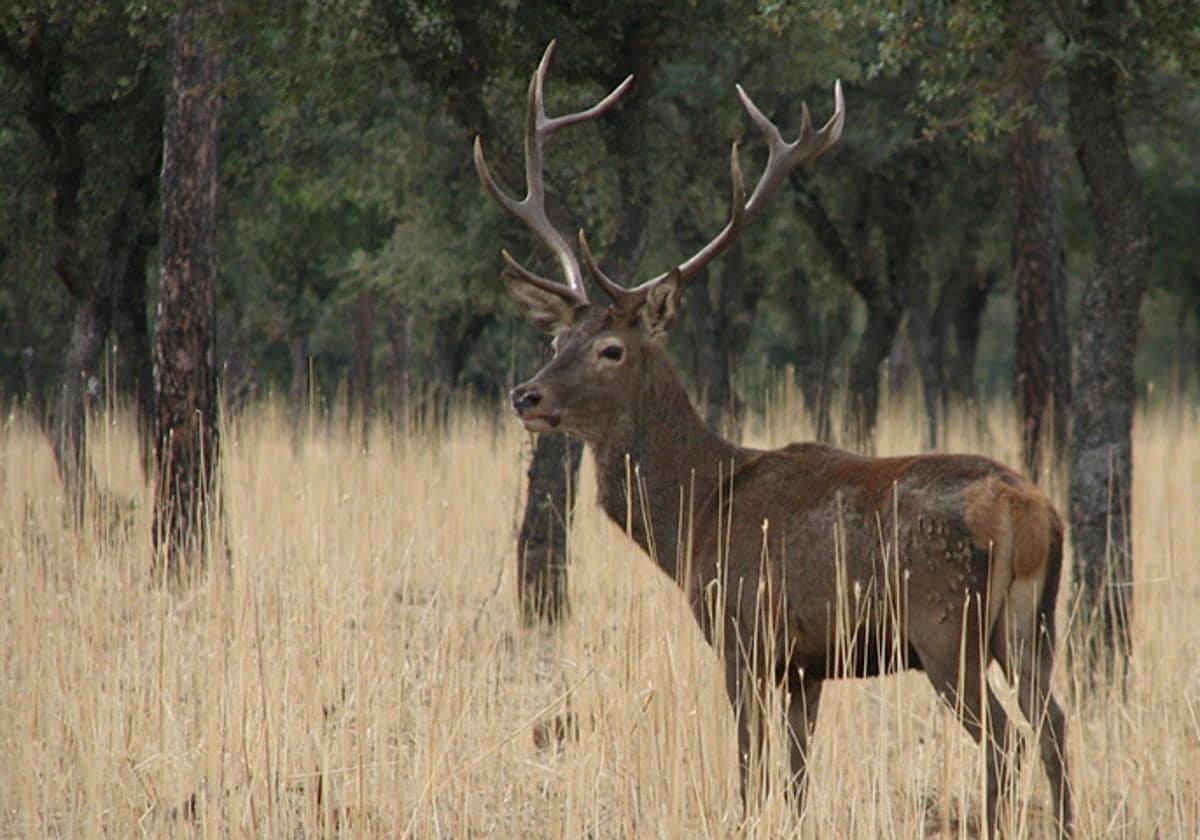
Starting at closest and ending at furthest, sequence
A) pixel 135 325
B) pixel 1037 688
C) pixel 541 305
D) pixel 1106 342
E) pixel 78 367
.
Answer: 1. pixel 1037 688
2. pixel 541 305
3. pixel 1106 342
4. pixel 78 367
5. pixel 135 325

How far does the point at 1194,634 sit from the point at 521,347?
25447 mm

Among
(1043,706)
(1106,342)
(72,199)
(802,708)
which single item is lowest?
(802,708)

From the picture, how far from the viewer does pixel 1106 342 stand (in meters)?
7.61

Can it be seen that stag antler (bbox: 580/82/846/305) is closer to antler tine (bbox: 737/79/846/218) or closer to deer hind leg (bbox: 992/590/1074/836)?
antler tine (bbox: 737/79/846/218)

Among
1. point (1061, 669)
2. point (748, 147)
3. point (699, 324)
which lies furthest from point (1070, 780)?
point (699, 324)

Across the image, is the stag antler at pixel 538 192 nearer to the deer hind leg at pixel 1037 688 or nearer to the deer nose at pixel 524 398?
the deer nose at pixel 524 398

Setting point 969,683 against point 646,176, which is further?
point 646,176

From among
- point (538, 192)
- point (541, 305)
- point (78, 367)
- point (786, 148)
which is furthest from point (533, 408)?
point (78, 367)

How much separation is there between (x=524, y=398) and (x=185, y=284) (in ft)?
12.9

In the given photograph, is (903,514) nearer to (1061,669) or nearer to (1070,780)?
(1070,780)

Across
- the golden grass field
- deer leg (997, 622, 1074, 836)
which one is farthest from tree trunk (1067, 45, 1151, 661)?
deer leg (997, 622, 1074, 836)

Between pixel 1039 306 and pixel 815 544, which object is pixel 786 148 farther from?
pixel 1039 306

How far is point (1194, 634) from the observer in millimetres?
8023

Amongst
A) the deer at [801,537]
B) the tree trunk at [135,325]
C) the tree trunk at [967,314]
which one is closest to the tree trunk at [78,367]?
the tree trunk at [135,325]
